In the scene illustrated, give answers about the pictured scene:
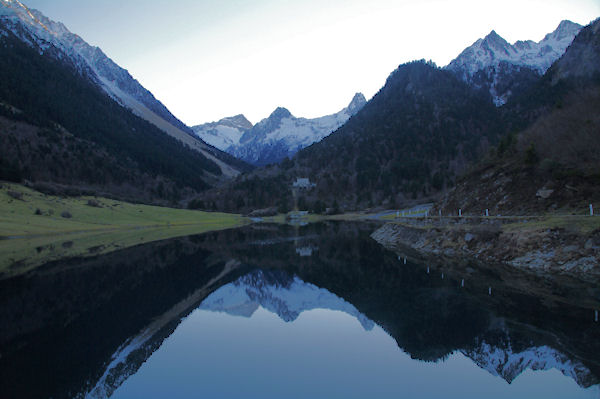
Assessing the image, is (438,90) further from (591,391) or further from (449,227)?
(591,391)

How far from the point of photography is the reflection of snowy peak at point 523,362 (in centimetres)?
932

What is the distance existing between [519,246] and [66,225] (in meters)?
63.1

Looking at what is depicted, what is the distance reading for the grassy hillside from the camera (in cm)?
3597

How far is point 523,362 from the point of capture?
33.6 ft

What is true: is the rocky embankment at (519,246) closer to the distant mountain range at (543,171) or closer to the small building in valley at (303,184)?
the distant mountain range at (543,171)

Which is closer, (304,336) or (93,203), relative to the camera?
(304,336)

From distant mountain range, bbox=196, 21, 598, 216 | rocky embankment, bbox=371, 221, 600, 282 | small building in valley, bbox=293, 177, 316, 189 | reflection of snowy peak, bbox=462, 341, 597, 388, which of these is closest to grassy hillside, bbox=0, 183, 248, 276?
reflection of snowy peak, bbox=462, 341, 597, 388

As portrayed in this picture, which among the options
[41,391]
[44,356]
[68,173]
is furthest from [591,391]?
[68,173]

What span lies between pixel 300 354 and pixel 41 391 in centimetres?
759

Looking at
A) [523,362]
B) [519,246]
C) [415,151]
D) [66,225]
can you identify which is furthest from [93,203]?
[415,151]

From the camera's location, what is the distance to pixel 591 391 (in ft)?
27.5

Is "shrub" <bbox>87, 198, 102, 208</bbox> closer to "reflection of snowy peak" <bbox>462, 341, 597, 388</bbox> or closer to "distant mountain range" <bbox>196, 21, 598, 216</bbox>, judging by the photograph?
"distant mountain range" <bbox>196, 21, 598, 216</bbox>

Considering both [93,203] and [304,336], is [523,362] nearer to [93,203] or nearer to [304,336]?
[304,336]

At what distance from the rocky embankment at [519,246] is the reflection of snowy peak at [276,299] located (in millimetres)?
13151
